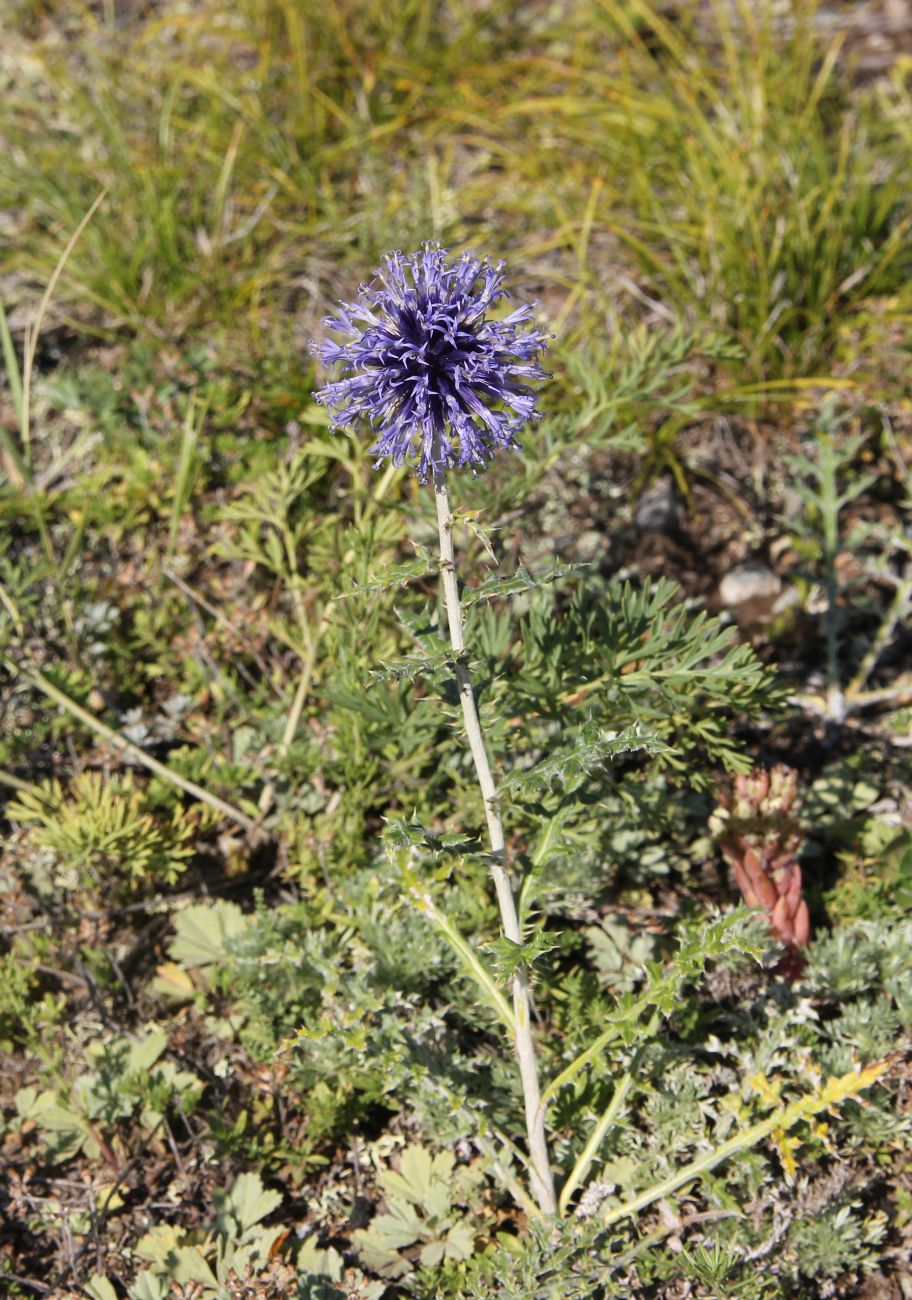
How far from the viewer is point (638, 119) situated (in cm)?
542

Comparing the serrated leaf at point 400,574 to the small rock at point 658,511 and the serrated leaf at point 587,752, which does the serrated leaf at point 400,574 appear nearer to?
the serrated leaf at point 587,752

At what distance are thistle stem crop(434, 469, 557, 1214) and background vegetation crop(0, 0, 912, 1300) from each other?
0.07m

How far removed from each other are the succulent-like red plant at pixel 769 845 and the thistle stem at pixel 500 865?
80 centimetres

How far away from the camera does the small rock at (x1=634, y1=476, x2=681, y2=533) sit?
4430 mm

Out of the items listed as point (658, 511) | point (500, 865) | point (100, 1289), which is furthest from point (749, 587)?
point (100, 1289)

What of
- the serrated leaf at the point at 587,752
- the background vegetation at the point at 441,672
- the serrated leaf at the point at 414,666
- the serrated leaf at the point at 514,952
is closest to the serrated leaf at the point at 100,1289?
the background vegetation at the point at 441,672

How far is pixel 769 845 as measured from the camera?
119 inches

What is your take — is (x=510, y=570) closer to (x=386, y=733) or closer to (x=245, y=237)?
(x=386, y=733)

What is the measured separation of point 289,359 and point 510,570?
4.73 feet

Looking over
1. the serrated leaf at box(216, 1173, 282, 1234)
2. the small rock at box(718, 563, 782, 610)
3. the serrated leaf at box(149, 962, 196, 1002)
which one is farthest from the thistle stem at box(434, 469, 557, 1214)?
the small rock at box(718, 563, 782, 610)

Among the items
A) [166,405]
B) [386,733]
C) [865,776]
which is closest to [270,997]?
[386,733]

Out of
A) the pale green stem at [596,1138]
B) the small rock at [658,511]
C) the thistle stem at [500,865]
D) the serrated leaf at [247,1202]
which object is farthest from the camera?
the small rock at [658,511]

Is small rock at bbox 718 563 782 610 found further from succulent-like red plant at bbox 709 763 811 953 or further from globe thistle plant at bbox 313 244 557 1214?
globe thistle plant at bbox 313 244 557 1214

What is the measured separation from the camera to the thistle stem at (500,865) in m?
2.18
